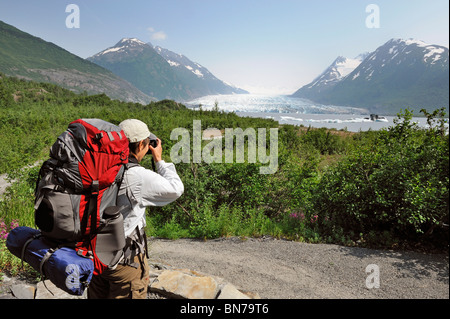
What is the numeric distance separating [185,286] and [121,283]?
128 centimetres

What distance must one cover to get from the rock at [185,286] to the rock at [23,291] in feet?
4.62

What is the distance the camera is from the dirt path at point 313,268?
331 centimetres

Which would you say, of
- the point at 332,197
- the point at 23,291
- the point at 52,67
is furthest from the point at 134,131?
the point at 52,67

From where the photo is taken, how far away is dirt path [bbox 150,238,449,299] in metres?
3.31

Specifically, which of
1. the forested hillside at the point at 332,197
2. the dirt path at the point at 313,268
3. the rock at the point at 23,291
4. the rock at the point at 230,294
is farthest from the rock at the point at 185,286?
the forested hillside at the point at 332,197

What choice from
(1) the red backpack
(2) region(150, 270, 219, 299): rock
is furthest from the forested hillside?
(1) the red backpack

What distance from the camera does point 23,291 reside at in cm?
288

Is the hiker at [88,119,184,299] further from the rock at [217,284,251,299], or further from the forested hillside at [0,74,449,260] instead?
the forested hillside at [0,74,449,260]

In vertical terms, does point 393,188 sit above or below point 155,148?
below

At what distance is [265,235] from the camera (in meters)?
5.58

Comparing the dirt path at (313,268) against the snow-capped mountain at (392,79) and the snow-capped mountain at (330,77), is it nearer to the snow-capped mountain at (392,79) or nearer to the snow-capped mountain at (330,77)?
the snow-capped mountain at (392,79)

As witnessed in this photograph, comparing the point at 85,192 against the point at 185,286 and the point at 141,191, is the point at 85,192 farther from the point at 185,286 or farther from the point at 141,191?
the point at 185,286

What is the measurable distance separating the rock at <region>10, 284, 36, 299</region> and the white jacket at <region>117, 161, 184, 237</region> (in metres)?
2.16
